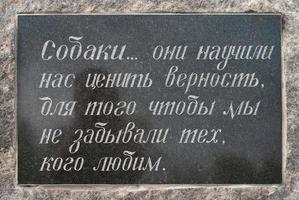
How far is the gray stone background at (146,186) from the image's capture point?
10.1ft

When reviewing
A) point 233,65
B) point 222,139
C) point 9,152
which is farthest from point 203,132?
point 9,152

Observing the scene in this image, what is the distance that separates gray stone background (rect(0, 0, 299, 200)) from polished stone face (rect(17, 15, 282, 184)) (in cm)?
6

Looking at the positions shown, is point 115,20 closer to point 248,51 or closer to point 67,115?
point 67,115

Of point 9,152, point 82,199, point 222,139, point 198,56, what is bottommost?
point 82,199

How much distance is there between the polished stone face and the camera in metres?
3.07

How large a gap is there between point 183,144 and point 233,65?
2.11 ft

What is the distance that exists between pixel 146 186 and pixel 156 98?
0.60 meters

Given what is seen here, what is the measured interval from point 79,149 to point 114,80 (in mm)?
526

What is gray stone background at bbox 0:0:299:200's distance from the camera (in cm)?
308

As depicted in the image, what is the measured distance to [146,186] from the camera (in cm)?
308

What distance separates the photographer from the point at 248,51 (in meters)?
3.12

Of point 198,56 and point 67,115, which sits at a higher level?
point 198,56

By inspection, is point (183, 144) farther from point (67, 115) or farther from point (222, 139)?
point (67, 115)

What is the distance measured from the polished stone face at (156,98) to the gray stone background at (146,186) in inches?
2.2
